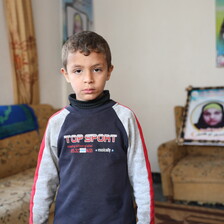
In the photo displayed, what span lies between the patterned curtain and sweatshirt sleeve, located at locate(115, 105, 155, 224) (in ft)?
6.95

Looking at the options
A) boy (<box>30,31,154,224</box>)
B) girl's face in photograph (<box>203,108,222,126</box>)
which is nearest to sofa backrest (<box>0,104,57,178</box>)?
boy (<box>30,31,154,224</box>)

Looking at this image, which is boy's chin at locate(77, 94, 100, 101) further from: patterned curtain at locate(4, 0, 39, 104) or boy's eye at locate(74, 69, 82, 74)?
patterned curtain at locate(4, 0, 39, 104)

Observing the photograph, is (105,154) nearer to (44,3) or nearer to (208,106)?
(208,106)

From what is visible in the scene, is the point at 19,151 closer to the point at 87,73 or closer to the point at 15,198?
the point at 15,198

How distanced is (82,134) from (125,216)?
0.94 ft

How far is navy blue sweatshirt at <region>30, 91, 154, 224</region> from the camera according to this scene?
899 mm

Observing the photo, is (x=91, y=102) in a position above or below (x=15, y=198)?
above

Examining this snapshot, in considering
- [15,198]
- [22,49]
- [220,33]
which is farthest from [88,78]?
[220,33]

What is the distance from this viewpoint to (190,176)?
104 inches

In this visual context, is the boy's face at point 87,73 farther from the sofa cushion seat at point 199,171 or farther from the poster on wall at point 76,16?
the poster on wall at point 76,16

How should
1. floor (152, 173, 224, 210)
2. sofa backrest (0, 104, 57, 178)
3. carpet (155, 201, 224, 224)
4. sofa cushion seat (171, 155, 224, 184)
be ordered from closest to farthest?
sofa backrest (0, 104, 57, 178)
carpet (155, 201, 224, 224)
sofa cushion seat (171, 155, 224, 184)
floor (152, 173, 224, 210)

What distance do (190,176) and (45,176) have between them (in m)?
1.96

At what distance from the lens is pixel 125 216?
2.96ft

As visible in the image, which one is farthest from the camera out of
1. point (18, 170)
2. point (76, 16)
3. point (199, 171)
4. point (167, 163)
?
point (76, 16)
